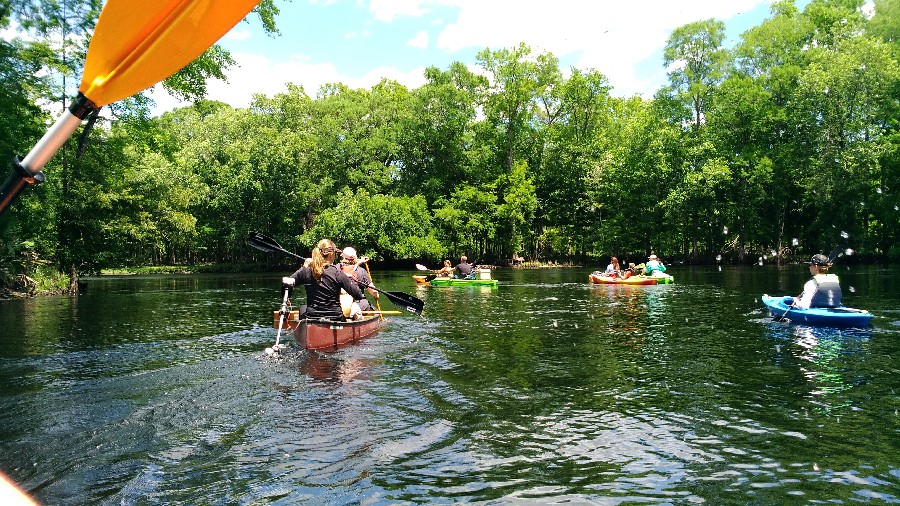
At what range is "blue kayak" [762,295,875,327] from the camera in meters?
13.7

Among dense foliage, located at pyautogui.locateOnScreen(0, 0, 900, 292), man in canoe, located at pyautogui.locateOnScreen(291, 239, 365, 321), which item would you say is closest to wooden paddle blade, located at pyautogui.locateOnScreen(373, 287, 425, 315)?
man in canoe, located at pyautogui.locateOnScreen(291, 239, 365, 321)

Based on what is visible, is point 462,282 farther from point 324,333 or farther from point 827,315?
point 324,333

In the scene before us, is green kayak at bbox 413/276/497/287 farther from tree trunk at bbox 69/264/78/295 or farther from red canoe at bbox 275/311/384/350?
tree trunk at bbox 69/264/78/295

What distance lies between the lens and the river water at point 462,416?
5.41m

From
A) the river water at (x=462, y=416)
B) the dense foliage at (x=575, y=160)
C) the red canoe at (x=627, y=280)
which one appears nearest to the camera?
the river water at (x=462, y=416)

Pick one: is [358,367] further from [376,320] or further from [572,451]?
[572,451]

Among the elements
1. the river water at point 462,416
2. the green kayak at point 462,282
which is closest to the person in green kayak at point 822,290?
the river water at point 462,416

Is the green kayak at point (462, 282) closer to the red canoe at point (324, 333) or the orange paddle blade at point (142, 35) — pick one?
the red canoe at point (324, 333)

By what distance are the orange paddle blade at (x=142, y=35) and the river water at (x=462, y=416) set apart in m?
4.11

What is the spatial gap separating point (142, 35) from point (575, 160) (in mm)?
57770

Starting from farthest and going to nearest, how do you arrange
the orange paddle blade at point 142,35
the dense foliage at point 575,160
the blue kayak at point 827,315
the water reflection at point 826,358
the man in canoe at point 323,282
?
the dense foliage at point 575,160, the blue kayak at point 827,315, the man in canoe at point 323,282, the water reflection at point 826,358, the orange paddle blade at point 142,35

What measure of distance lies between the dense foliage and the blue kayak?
3373cm

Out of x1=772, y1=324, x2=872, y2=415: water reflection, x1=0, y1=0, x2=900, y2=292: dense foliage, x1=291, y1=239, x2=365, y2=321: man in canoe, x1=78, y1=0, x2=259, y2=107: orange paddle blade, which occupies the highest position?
x1=0, y1=0, x2=900, y2=292: dense foliage

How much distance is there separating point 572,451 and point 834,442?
2.71 metres
